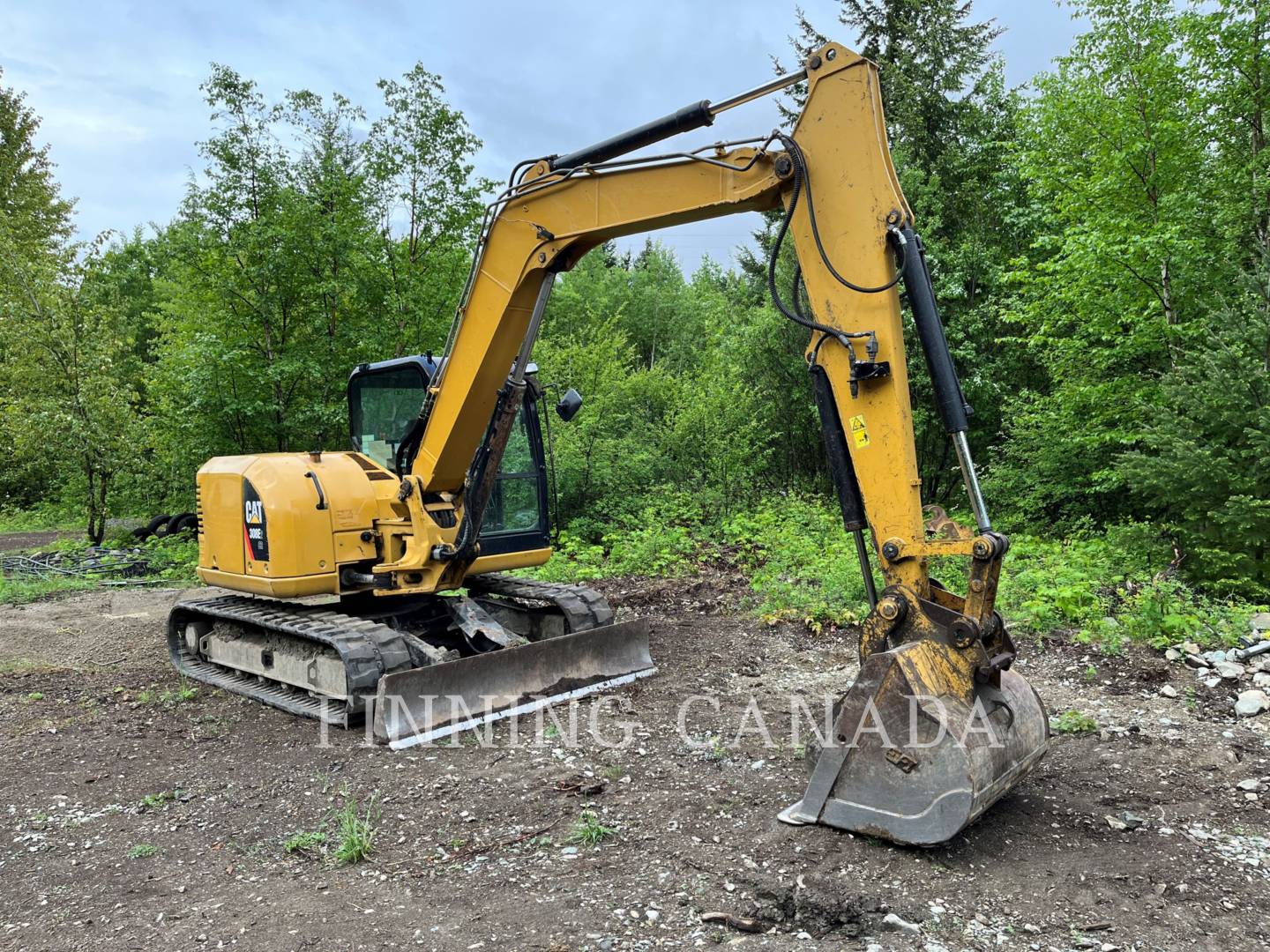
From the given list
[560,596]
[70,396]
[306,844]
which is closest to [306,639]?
[560,596]

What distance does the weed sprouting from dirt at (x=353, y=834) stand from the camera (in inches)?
147

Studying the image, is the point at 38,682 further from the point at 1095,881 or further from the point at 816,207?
the point at 1095,881

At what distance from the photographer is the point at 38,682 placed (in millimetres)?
6785

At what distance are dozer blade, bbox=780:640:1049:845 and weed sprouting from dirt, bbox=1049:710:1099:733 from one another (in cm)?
127

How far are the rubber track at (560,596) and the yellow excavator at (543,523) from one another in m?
0.02

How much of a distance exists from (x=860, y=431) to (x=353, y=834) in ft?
9.27

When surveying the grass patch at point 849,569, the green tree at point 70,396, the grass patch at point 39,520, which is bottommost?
the grass patch at point 849,569

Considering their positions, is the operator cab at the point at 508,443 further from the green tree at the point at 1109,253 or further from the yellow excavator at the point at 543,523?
the green tree at the point at 1109,253

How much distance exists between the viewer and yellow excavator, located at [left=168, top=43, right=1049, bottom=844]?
356 cm

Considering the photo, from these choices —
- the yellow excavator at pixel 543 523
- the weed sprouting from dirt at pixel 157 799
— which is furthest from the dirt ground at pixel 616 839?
Result: the yellow excavator at pixel 543 523

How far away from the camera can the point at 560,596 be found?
22.4 ft

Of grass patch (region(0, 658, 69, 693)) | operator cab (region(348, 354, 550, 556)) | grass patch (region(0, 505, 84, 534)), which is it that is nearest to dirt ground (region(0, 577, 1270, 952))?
grass patch (region(0, 658, 69, 693))

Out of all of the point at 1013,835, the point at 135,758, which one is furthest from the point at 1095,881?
the point at 135,758
